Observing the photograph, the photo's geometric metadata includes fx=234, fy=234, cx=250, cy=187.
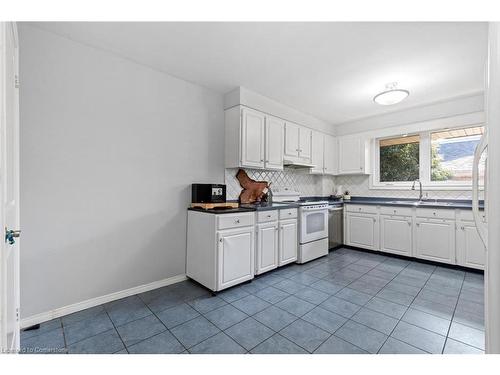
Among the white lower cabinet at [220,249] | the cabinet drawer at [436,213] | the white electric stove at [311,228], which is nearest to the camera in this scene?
the white lower cabinet at [220,249]

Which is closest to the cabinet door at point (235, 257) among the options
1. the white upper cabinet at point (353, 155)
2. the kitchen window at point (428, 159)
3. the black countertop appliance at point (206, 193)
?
the black countertop appliance at point (206, 193)

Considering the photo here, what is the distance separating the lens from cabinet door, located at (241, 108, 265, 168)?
296 cm

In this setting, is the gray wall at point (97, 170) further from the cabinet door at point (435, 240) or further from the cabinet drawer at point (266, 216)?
the cabinet door at point (435, 240)

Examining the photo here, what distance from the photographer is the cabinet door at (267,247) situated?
274 centimetres

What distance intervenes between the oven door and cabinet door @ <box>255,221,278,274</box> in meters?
0.52

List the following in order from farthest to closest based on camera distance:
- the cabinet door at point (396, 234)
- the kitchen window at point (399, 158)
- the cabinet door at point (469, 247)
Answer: the kitchen window at point (399, 158), the cabinet door at point (396, 234), the cabinet door at point (469, 247)

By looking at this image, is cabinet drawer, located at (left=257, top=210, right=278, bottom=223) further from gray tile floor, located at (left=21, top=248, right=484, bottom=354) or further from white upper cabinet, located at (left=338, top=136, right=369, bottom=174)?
white upper cabinet, located at (left=338, top=136, right=369, bottom=174)

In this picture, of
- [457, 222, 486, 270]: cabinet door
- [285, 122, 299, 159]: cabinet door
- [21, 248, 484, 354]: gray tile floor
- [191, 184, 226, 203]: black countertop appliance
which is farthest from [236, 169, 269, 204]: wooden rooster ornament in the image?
[457, 222, 486, 270]: cabinet door

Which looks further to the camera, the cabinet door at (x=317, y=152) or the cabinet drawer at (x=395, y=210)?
the cabinet door at (x=317, y=152)

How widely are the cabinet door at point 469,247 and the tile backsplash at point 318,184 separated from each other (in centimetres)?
62

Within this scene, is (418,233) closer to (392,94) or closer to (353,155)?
(353,155)

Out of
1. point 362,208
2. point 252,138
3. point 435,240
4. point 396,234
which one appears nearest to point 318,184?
point 362,208

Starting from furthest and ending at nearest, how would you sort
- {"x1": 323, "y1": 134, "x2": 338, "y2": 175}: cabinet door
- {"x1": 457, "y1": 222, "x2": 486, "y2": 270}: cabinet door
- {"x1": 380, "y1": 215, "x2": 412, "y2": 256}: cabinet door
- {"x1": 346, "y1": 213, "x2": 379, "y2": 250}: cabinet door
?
{"x1": 323, "y1": 134, "x2": 338, "y2": 175}: cabinet door → {"x1": 346, "y1": 213, "x2": 379, "y2": 250}: cabinet door → {"x1": 380, "y1": 215, "x2": 412, "y2": 256}: cabinet door → {"x1": 457, "y1": 222, "x2": 486, "y2": 270}: cabinet door

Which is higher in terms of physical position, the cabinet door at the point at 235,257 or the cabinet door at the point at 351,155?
the cabinet door at the point at 351,155
